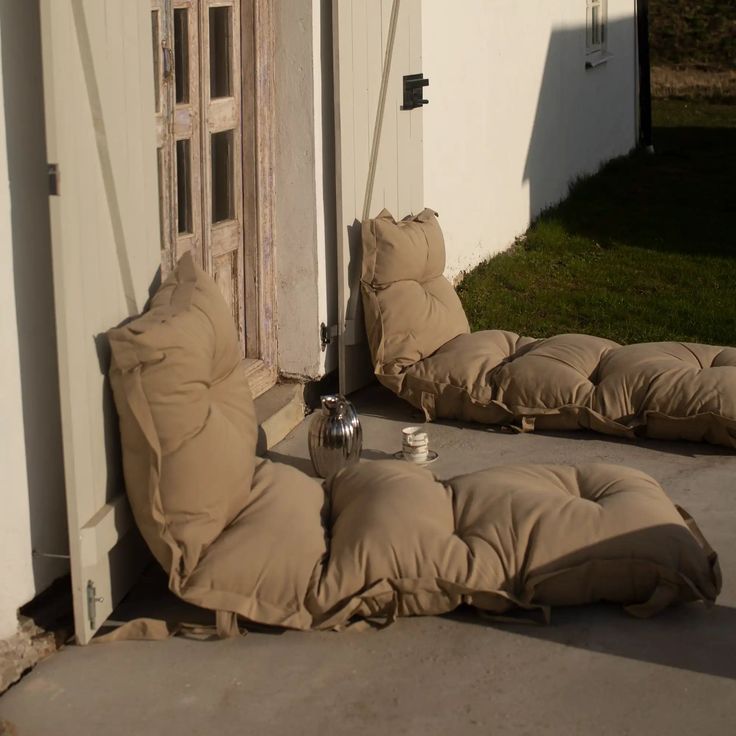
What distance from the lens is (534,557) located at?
3.95m

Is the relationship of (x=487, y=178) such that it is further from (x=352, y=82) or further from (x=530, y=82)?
(x=352, y=82)

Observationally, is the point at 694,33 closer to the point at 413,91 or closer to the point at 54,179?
the point at 413,91

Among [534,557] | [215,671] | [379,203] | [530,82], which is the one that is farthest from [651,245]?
[215,671]

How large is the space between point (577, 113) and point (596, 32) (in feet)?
4.64

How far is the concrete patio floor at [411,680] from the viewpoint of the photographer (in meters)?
3.45

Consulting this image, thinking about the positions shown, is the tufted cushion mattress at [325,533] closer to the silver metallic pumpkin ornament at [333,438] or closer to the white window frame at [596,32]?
the silver metallic pumpkin ornament at [333,438]

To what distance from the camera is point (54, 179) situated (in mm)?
3494

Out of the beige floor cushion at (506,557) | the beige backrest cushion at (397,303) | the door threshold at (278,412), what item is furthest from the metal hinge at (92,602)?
the beige backrest cushion at (397,303)

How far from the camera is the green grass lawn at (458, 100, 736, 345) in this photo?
779 cm

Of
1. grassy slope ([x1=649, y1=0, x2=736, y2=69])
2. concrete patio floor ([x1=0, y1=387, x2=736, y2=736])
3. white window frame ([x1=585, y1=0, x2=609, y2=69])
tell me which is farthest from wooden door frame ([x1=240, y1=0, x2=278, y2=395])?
grassy slope ([x1=649, y1=0, x2=736, y2=69])

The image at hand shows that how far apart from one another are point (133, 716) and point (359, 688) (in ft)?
Result: 2.03

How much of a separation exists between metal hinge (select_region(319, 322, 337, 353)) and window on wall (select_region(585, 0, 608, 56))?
6.83 m

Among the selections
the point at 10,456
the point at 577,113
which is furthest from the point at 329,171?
the point at 577,113

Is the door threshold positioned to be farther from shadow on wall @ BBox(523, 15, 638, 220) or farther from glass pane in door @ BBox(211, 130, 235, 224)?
shadow on wall @ BBox(523, 15, 638, 220)
